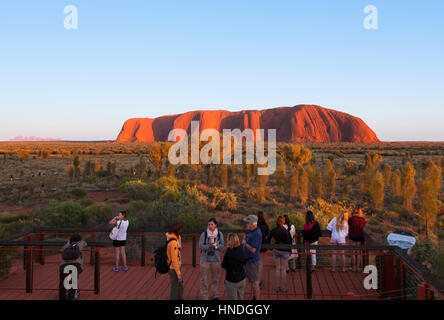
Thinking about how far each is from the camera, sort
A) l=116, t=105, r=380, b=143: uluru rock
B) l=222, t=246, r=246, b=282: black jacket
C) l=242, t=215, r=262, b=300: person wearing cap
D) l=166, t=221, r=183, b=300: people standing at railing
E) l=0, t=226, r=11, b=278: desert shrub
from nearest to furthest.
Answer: l=222, t=246, r=246, b=282: black jacket → l=166, t=221, r=183, b=300: people standing at railing → l=242, t=215, r=262, b=300: person wearing cap → l=0, t=226, r=11, b=278: desert shrub → l=116, t=105, r=380, b=143: uluru rock

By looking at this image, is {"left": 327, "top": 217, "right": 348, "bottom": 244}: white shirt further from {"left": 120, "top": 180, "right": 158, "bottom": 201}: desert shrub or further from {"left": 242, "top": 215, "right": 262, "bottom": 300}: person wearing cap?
{"left": 120, "top": 180, "right": 158, "bottom": 201}: desert shrub

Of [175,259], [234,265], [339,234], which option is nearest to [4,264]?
[175,259]

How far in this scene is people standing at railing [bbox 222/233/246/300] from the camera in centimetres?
428

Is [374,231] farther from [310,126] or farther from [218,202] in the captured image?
[310,126]

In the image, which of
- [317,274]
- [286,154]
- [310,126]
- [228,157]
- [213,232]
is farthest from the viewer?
[310,126]

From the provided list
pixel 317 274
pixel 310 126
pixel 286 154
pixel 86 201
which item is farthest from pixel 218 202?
pixel 310 126

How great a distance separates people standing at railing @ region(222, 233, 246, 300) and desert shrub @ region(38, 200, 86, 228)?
32.1 ft

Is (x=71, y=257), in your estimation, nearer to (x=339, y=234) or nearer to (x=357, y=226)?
(x=339, y=234)

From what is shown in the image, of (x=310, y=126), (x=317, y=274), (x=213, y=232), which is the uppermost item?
(x=310, y=126)

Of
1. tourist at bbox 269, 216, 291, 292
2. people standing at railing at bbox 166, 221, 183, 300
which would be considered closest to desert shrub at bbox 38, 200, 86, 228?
people standing at railing at bbox 166, 221, 183, 300

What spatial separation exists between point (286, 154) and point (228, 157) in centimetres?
816

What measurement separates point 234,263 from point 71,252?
258 cm

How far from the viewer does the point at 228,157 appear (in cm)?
2886

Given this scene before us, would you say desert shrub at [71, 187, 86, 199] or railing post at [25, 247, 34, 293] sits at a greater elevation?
railing post at [25, 247, 34, 293]
